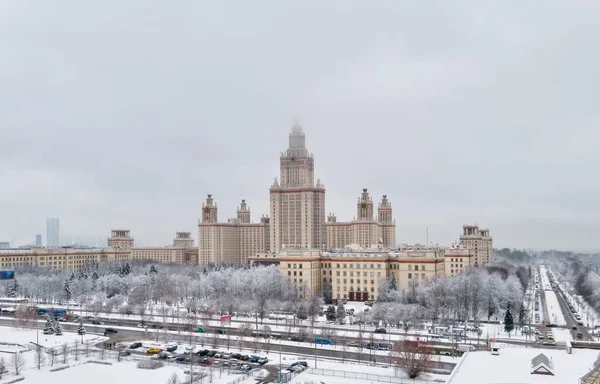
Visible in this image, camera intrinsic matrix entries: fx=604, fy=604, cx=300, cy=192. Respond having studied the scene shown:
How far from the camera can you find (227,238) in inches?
6531

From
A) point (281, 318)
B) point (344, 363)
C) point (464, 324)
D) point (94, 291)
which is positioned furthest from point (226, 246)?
point (344, 363)

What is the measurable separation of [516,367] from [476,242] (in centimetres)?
9833

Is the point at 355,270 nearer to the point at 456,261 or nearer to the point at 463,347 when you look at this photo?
the point at 456,261

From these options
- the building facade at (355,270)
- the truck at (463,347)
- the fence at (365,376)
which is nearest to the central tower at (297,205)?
the building facade at (355,270)

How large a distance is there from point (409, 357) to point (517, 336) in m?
22.9

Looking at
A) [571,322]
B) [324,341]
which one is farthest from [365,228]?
[324,341]

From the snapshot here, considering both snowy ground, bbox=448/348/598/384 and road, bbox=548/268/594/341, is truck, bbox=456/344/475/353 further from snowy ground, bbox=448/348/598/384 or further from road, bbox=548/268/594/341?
road, bbox=548/268/594/341

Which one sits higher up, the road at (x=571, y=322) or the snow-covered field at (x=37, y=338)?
the snow-covered field at (x=37, y=338)

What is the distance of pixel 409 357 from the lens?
4522 cm

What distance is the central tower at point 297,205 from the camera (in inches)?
5340

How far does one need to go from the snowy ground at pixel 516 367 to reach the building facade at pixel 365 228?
9721cm

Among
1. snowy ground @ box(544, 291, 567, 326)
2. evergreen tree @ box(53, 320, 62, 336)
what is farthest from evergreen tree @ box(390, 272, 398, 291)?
evergreen tree @ box(53, 320, 62, 336)

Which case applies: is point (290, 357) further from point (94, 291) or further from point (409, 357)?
point (94, 291)

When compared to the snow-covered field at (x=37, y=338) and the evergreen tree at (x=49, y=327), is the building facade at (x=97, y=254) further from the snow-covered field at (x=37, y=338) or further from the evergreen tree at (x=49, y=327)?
the evergreen tree at (x=49, y=327)
